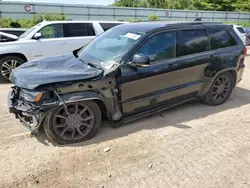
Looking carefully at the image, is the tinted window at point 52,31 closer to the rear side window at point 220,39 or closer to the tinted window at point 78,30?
the tinted window at point 78,30

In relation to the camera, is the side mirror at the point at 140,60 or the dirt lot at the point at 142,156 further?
the side mirror at the point at 140,60

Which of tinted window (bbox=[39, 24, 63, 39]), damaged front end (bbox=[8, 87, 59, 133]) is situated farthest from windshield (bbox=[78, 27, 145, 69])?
tinted window (bbox=[39, 24, 63, 39])

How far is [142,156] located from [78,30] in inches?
225

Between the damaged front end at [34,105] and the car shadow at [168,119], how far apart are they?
45cm

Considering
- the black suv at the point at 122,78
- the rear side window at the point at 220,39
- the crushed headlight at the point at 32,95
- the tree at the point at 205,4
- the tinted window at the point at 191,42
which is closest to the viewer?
the crushed headlight at the point at 32,95

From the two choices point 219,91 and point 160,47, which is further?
point 219,91

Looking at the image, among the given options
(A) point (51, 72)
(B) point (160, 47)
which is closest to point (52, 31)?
(A) point (51, 72)

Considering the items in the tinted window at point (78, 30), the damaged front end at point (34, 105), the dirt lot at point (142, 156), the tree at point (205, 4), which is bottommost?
the dirt lot at point (142, 156)

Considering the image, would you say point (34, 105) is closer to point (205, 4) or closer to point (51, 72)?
point (51, 72)

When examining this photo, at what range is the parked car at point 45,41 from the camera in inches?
251

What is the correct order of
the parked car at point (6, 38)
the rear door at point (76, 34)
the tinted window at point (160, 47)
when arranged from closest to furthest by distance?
1. the tinted window at point (160, 47)
2. the parked car at point (6, 38)
3. the rear door at point (76, 34)

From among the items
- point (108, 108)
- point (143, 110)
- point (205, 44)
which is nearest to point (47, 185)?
point (108, 108)

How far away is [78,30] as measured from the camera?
24.4 ft

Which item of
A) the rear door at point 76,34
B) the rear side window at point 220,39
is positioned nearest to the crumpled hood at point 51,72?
the rear side window at point 220,39
